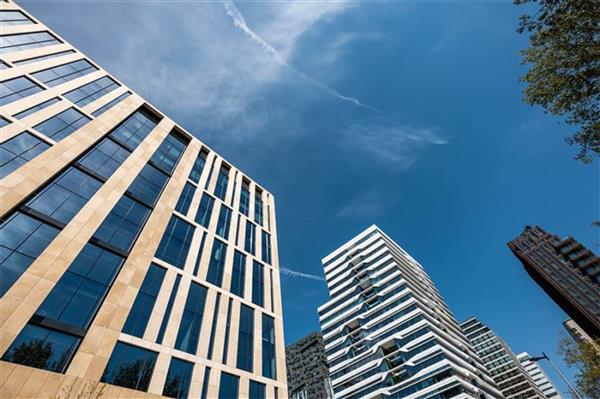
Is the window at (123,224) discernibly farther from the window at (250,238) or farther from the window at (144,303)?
the window at (250,238)

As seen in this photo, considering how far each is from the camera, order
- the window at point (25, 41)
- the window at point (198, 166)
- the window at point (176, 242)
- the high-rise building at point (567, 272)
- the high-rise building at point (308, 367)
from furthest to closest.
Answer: the high-rise building at point (308, 367), the high-rise building at point (567, 272), the window at point (198, 166), the window at point (25, 41), the window at point (176, 242)

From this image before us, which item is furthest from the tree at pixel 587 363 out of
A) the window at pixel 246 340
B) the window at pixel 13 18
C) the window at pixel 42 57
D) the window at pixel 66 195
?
the window at pixel 13 18

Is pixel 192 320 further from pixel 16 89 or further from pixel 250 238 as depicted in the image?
pixel 16 89

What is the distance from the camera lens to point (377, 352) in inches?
2163

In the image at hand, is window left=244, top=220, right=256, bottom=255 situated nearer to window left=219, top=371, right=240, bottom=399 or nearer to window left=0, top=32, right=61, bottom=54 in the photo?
window left=219, top=371, right=240, bottom=399

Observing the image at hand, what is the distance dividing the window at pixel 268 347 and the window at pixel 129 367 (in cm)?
1097

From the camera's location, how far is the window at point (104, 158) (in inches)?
1019

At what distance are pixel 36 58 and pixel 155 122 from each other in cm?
1282

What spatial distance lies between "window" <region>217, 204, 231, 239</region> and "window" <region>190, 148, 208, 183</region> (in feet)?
16.2

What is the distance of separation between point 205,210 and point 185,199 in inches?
105

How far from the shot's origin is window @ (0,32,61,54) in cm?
2980

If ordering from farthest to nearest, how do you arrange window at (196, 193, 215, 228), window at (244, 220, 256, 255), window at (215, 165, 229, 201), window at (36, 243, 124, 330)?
window at (215, 165, 229, 201) < window at (244, 220, 256, 255) < window at (196, 193, 215, 228) < window at (36, 243, 124, 330)

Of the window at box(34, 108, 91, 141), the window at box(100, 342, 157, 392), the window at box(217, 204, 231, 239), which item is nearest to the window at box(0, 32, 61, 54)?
the window at box(34, 108, 91, 141)

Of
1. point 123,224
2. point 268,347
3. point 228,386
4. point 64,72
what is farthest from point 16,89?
point 268,347
